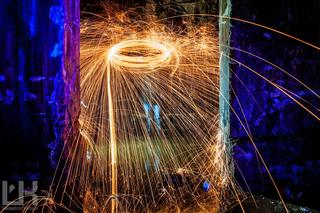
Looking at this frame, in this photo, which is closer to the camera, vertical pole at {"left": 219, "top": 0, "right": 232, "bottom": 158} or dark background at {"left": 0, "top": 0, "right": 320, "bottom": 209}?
dark background at {"left": 0, "top": 0, "right": 320, "bottom": 209}

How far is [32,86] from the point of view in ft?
6.29

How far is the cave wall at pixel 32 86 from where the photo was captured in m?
1.87

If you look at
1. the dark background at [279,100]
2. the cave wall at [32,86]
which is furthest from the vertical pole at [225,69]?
the cave wall at [32,86]

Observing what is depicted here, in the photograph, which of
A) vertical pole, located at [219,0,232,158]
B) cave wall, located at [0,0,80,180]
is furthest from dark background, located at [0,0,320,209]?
cave wall, located at [0,0,80,180]

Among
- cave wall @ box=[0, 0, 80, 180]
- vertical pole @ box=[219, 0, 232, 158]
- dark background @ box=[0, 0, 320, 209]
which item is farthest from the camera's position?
vertical pole @ box=[219, 0, 232, 158]

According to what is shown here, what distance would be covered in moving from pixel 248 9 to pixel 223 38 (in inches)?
14.0

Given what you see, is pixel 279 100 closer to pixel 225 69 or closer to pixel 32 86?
pixel 225 69

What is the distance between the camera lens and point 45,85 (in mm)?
1946

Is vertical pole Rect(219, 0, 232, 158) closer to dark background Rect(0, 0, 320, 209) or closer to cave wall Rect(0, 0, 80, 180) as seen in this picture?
dark background Rect(0, 0, 320, 209)

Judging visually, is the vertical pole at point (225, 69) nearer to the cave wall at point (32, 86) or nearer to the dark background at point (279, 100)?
the dark background at point (279, 100)

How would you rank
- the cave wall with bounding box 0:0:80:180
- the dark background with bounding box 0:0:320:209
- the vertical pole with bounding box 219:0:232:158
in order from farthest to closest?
the vertical pole with bounding box 219:0:232:158 < the dark background with bounding box 0:0:320:209 < the cave wall with bounding box 0:0:80:180

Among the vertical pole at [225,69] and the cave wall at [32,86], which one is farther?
the vertical pole at [225,69]

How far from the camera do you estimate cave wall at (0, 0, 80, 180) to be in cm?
187

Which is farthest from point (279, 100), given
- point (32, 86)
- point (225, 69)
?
point (32, 86)
